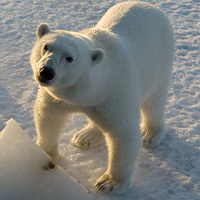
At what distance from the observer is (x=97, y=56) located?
2.02 meters

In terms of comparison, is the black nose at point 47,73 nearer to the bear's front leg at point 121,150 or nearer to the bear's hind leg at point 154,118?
the bear's front leg at point 121,150

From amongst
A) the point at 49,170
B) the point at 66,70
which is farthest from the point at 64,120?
the point at 66,70

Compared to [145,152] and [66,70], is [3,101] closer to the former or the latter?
→ [145,152]

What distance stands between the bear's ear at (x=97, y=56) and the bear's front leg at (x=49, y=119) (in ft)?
1.77

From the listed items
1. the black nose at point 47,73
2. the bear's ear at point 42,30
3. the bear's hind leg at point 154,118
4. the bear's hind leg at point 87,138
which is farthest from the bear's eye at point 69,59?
the bear's hind leg at point 87,138

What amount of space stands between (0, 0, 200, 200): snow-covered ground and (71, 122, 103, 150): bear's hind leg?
0.21ft

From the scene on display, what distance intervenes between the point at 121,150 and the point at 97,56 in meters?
0.84

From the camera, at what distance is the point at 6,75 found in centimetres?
432

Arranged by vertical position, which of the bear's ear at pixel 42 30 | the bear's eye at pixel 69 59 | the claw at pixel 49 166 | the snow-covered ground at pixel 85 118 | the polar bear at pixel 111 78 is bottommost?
the snow-covered ground at pixel 85 118

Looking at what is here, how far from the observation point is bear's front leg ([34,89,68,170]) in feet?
8.00

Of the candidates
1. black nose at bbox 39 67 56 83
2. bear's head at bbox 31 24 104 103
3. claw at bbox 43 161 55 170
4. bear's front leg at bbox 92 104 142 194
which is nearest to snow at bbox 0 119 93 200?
claw at bbox 43 161 55 170

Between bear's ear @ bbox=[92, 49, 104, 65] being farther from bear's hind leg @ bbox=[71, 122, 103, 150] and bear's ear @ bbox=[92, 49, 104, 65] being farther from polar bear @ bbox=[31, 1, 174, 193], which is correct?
bear's hind leg @ bbox=[71, 122, 103, 150]

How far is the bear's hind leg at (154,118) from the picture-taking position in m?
3.08

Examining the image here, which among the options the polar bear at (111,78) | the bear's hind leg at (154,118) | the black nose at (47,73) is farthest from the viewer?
the bear's hind leg at (154,118)
